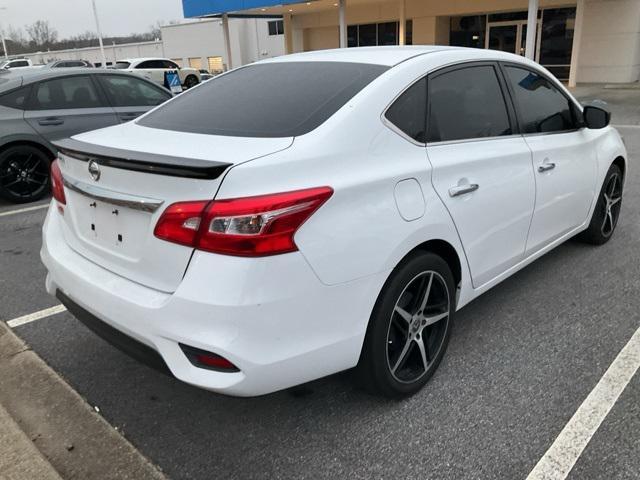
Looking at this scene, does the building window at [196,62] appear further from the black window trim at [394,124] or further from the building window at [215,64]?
the black window trim at [394,124]

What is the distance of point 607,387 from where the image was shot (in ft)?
9.37

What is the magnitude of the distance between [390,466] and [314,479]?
0.33 metres

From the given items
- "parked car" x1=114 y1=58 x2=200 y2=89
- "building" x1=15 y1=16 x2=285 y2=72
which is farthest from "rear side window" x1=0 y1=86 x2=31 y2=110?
"building" x1=15 y1=16 x2=285 y2=72

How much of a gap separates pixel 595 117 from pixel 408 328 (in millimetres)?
2432

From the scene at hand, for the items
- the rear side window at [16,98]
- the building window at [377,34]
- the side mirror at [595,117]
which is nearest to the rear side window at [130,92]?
the rear side window at [16,98]

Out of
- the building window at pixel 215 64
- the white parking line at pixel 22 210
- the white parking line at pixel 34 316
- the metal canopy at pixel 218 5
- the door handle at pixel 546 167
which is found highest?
the metal canopy at pixel 218 5

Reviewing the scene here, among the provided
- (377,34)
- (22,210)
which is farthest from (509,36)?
(22,210)

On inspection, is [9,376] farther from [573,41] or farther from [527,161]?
[573,41]

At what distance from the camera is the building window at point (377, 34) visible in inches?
1067

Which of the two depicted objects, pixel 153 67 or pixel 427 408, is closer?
pixel 427 408

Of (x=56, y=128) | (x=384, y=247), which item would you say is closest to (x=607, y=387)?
(x=384, y=247)

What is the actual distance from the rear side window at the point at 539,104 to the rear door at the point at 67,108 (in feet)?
18.4

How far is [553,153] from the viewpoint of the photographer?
3.66 metres

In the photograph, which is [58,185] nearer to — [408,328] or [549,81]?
[408,328]
